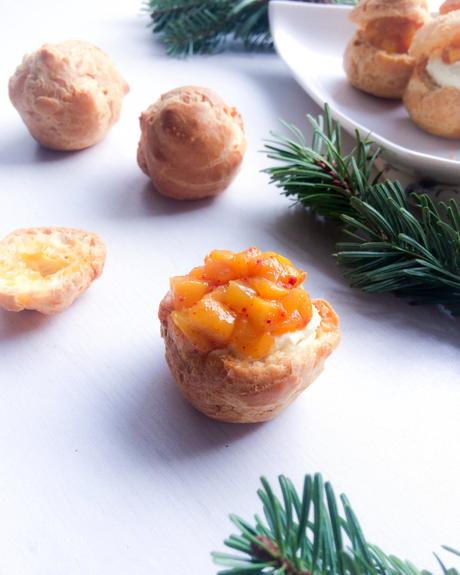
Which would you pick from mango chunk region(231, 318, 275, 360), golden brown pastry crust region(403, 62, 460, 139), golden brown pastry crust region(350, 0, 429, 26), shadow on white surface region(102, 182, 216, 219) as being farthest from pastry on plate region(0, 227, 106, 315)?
A: golden brown pastry crust region(350, 0, 429, 26)

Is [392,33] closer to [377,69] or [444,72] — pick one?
[377,69]

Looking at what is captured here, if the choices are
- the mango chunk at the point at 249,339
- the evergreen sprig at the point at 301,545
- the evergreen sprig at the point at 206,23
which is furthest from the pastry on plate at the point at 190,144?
the evergreen sprig at the point at 301,545

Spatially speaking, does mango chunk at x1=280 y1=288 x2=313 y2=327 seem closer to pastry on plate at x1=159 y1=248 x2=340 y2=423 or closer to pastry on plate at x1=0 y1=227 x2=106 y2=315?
pastry on plate at x1=159 y1=248 x2=340 y2=423

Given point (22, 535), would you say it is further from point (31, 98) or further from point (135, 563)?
point (31, 98)

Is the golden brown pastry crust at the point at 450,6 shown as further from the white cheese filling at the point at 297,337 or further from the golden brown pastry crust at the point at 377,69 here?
the white cheese filling at the point at 297,337

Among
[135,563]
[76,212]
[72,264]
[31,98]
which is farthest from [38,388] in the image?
[31,98]

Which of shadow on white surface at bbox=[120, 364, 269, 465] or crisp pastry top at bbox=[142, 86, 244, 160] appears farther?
crisp pastry top at bbox=[142, 86, 244, 160]

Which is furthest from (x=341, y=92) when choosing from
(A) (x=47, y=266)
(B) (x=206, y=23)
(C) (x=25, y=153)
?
(A) (x=47, y=266)
